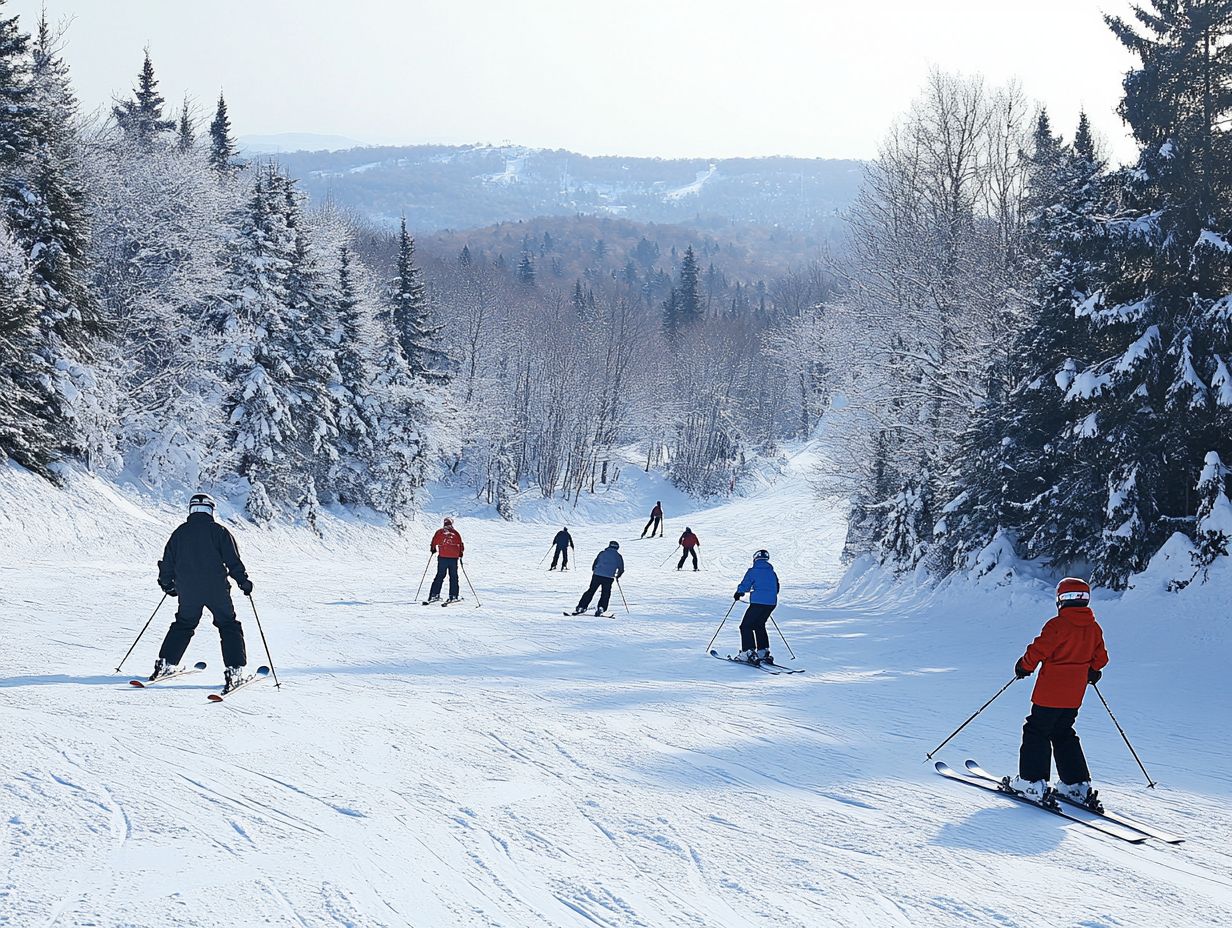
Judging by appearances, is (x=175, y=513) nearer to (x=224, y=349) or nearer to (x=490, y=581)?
(x=224, y=349)

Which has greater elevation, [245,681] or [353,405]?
[353,405]

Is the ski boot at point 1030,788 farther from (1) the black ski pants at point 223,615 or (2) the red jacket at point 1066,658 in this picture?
(1) the black ski pants at point 223,615

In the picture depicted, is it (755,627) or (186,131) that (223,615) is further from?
(186,131)

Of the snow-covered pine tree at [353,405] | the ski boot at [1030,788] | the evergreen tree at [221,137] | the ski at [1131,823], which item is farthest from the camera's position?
the evergreen tree at [221,137]

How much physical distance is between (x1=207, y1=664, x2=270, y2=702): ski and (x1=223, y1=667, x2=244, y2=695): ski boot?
13 millimetres

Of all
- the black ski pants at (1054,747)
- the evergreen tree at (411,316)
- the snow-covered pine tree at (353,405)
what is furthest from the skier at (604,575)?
the evergreen tree at (411,316)

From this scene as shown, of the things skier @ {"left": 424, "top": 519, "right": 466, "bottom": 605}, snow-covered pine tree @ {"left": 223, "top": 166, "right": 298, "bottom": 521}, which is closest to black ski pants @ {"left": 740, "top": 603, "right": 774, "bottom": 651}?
skier @ {"left": 424, "top": 519, "right": 466, "bottom": 605}

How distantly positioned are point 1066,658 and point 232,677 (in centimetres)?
688

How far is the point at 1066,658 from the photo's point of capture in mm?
6250

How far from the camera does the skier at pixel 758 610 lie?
12.0 meters

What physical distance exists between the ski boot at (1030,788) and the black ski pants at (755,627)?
568 centimetres

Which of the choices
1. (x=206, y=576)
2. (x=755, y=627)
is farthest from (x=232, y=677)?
(x=755, y=627)

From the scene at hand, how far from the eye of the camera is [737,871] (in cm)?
465

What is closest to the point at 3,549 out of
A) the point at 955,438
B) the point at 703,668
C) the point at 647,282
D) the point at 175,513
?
the point at 175,513
